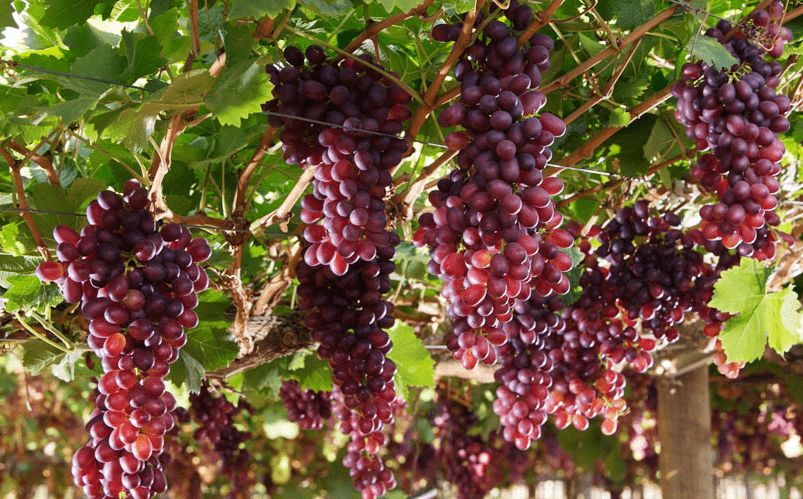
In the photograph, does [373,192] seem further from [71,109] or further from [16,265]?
[16,265]

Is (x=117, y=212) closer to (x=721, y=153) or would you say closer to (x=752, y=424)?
(x=721, y=153)

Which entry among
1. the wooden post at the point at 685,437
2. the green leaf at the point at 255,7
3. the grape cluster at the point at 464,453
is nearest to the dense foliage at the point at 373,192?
the green leaf at the point at 255,7

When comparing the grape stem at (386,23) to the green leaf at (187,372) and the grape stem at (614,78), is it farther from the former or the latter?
the green leaf at (187,372)

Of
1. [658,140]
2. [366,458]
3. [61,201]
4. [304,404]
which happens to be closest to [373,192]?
[61,201]

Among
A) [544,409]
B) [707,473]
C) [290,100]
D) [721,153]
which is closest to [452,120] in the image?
[290,100]

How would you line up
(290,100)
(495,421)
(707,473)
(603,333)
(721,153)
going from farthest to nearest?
(495,421)
(707,473)
(603,333)
(721,153)
(290,100)
